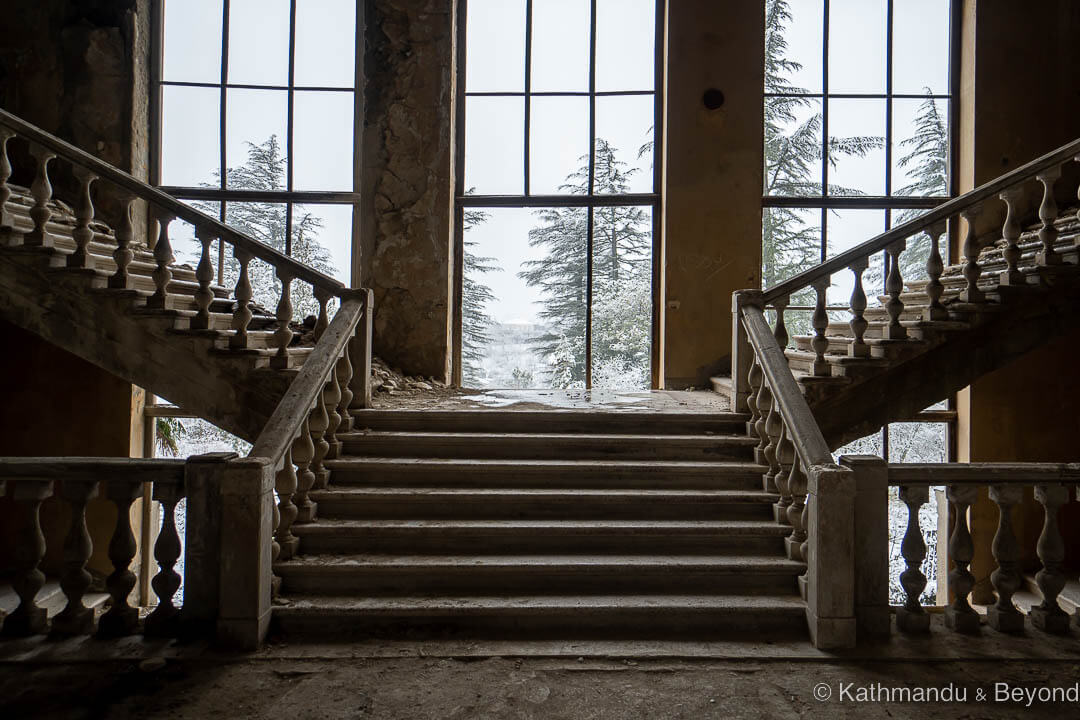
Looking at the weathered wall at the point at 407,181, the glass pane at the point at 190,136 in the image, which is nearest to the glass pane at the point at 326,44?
the weathered wall at the point at 407,181

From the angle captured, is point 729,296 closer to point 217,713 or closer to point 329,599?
point 329,599

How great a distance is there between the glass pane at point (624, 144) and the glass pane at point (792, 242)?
4.97 feet

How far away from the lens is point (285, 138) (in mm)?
7281

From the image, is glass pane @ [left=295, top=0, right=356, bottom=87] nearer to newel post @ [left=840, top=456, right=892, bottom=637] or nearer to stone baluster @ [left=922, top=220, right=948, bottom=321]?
stone baluster @ [left=922, top=220, right=948, bottom=321]

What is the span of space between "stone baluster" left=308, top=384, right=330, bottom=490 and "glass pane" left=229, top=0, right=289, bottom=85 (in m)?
4.98

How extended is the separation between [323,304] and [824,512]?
3.55 m

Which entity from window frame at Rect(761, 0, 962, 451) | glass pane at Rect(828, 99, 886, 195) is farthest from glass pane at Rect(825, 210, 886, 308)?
glass pane at Rect(828, 99, 886, 195)

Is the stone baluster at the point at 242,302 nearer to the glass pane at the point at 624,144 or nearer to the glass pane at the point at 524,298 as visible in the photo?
the glass pane at the point at 524,298

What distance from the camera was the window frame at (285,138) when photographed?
7.20 m

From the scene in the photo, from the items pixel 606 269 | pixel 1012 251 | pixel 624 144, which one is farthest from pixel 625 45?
pixel 1012 251

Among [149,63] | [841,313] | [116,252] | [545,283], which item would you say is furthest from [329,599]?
[149,63]

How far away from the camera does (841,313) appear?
24.1 feet

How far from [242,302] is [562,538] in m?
2.81

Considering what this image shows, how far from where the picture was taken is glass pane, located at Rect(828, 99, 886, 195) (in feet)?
23.9
